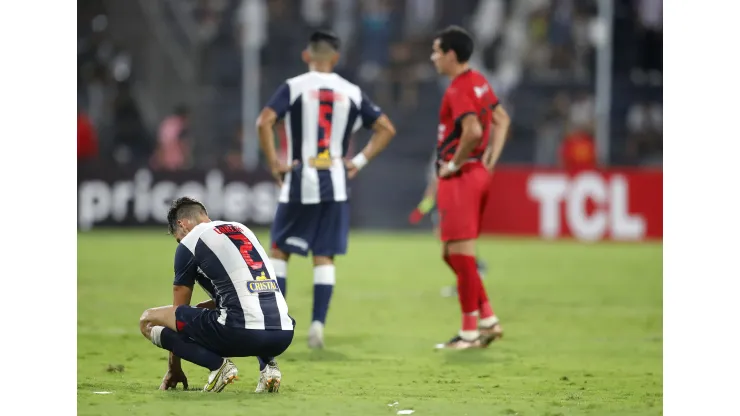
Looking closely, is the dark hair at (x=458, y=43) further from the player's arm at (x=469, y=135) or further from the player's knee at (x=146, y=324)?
the player's knee at (x=146, y=324)

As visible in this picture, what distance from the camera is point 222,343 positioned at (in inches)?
261

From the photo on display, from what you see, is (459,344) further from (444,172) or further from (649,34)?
(649,34)

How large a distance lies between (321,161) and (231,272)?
8.19ft

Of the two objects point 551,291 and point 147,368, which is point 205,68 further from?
point 147,368

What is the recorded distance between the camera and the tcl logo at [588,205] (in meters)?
20.5

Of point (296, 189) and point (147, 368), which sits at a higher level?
point (296, 189)

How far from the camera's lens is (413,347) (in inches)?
353

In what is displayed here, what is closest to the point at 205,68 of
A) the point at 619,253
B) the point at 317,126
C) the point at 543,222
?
the point at 543,222

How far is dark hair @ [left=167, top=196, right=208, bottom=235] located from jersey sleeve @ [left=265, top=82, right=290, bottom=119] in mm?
2121

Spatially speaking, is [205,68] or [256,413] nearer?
[256,413]

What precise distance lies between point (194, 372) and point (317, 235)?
1.70m

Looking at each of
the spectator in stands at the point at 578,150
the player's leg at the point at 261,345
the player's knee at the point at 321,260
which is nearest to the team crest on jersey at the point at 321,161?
the player's knee at the point at 321,260

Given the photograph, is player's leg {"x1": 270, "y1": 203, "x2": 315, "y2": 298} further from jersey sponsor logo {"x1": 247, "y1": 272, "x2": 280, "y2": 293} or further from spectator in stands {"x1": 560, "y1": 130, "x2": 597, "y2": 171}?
spectator in stands {"x1": 560, "y1": 130, "x2": 597, "y2": 171}

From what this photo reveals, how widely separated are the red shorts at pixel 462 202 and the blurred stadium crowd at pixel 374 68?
13173mm
